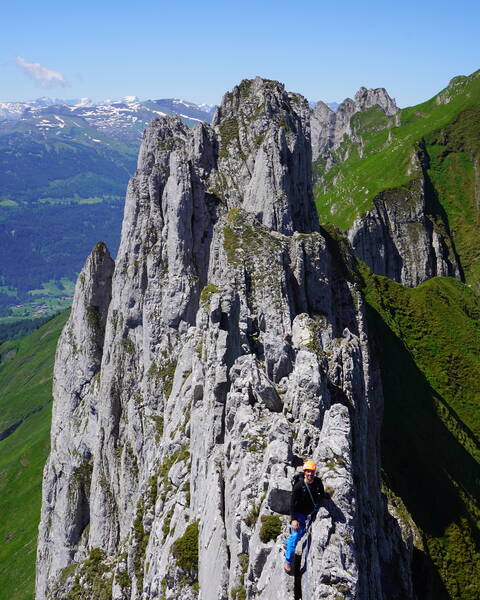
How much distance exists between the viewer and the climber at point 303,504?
20719mm

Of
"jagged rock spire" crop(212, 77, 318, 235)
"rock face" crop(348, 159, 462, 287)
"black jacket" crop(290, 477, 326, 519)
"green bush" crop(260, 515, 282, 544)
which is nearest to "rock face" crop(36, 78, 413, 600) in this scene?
"green bush" crop(260, 515, 282, 544)

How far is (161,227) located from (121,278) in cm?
963

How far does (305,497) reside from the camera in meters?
21.4

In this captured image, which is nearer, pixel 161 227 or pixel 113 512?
pixel 113 512

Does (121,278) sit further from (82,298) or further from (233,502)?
(233,502)

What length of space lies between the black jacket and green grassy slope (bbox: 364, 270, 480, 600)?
113 ft

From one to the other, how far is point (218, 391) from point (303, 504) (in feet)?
52.6

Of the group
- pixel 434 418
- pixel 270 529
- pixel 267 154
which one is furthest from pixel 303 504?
pixel 434 418

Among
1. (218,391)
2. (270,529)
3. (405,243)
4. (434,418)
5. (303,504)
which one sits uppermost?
(405,243)

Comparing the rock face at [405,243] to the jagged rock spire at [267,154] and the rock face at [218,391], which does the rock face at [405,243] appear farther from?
the rock face at [218,391]

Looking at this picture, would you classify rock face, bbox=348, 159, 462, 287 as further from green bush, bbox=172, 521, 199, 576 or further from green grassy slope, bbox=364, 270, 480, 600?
green bush, bbox=172, 521, 199, 576

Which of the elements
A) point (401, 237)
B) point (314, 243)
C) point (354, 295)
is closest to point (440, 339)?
point (354, 295)

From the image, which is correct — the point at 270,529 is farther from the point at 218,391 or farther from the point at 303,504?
the point at 218,391

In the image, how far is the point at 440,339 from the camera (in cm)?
10894
